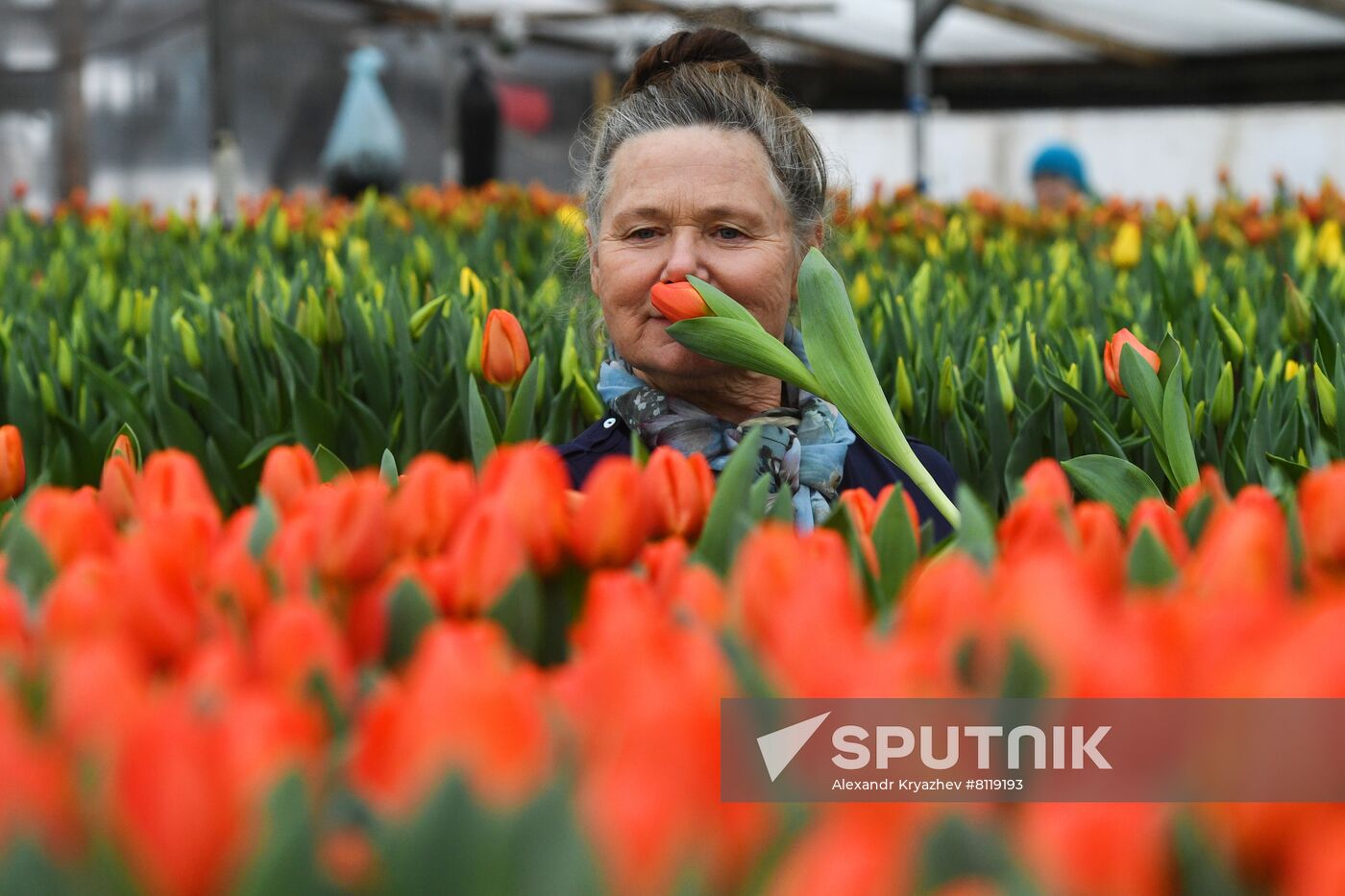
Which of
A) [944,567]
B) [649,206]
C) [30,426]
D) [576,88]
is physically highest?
[576,88]

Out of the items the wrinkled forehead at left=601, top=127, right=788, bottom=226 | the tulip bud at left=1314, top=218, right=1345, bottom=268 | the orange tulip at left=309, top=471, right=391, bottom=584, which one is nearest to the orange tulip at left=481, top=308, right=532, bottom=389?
the wrinkled forehead at left=601, top=127, right=788, bottom=226

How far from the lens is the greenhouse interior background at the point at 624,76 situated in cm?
1208

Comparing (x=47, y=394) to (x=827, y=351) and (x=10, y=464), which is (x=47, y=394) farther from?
(x=827, y=351)

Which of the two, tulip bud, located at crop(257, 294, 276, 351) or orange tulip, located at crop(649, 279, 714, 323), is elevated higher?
orange tulip, located at crop(649, 279, 714, 323)

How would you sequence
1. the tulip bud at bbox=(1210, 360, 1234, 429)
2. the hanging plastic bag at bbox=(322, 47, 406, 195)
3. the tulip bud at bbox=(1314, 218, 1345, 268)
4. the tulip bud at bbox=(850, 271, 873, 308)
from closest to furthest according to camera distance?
the tulip bud at bbox=(1210, 360, 1234, 429) → the tulip bud at bbox=(850, 271, 873, 308) → the tulip bud at bbox=(1314, 218, 1345, 268) → the hanging plastic bag at bbox=(322, 47, 406, 195)

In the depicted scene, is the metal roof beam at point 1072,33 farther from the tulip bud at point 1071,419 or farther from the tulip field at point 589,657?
the tulip field at point 589,657

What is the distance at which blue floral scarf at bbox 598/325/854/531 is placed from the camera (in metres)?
1.94

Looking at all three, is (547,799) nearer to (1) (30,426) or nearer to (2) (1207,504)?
(2) (1207,504)

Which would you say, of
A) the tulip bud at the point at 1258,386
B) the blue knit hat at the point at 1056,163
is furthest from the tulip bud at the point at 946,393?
the blue knit hat at the point at 1056,163

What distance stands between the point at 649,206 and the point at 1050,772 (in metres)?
1.65

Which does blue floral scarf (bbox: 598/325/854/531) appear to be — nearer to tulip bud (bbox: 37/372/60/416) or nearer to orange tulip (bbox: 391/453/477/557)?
tulip bud (bbox: 37/372/60/416)

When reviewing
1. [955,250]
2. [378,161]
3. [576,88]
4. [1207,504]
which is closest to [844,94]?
[576,88]

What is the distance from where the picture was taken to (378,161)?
31.8 feet

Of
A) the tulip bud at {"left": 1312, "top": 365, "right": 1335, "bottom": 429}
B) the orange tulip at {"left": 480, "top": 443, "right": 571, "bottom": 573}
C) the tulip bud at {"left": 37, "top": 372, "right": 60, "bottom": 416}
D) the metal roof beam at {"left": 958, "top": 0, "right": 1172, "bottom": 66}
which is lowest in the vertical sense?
the tulip bud at {"left": 37, "top": 372, "right": 60, "bottom": 416}
